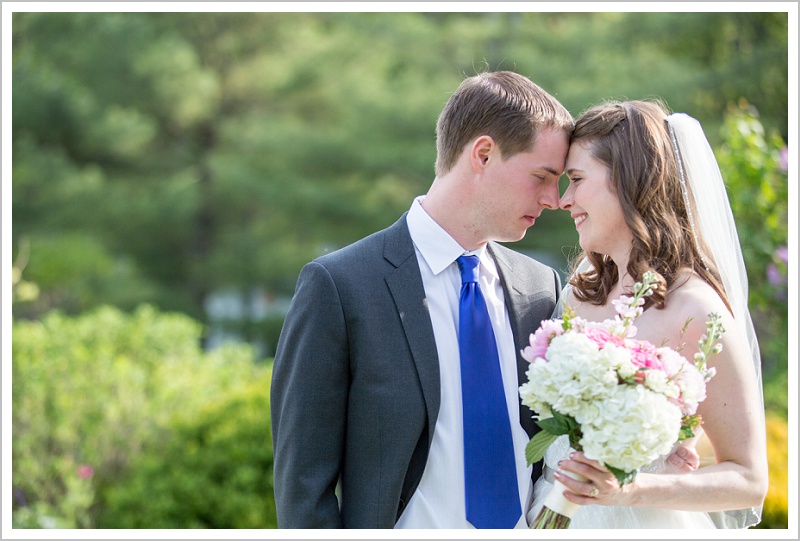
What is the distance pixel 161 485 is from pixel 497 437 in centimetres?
322

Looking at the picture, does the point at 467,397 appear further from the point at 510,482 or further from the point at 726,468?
the point at 726,468

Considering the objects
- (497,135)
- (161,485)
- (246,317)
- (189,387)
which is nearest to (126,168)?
(246,317)

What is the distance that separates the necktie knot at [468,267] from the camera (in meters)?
2.92

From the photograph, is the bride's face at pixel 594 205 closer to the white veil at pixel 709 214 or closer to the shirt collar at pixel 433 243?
the white veil at pixel 709 214

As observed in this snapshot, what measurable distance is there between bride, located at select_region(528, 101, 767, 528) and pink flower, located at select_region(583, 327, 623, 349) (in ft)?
1.09

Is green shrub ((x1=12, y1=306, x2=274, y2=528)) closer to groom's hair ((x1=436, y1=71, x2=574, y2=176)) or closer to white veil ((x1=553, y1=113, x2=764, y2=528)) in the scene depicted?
groom's hair ((x1=436, y1=71, x2=574, y2=176))

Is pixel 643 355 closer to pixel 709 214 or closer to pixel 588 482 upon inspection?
pixel 588 482

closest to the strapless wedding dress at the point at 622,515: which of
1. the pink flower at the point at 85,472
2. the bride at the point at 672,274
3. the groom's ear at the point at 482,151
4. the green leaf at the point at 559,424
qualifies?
the bride at the point at 672,274

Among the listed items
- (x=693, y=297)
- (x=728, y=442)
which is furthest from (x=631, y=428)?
(x=693, y=297)

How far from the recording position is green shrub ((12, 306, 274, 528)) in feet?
18.0

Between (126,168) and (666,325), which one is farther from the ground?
(666,325)

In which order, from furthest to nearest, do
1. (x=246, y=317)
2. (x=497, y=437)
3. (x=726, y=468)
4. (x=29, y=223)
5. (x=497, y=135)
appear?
(x=246, y=317), (x=29, y=223), (x=497, y=135), (x=497, y=437), (x=726, y=468)

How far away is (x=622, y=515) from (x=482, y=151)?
127 cm

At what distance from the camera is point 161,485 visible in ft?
17.6
